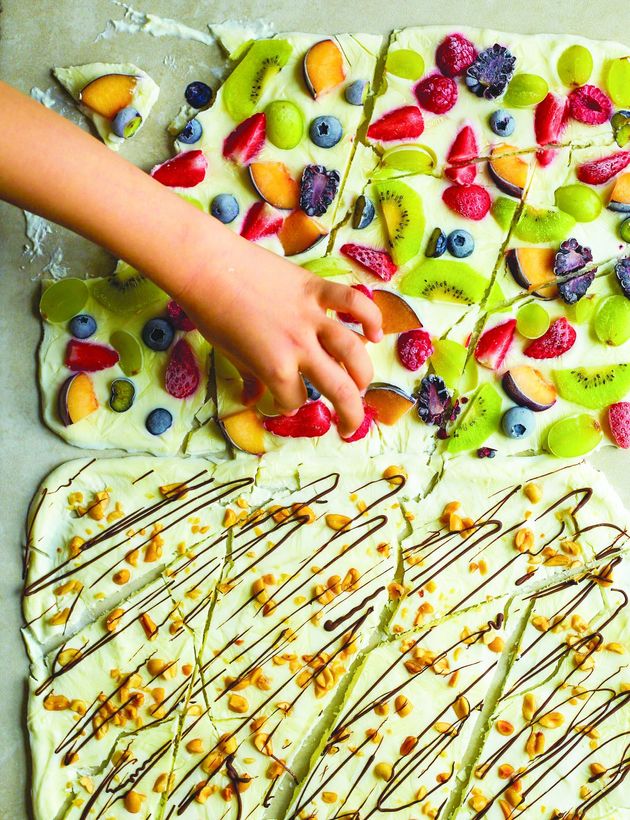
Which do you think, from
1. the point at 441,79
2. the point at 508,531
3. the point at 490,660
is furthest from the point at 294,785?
the point at 441,79

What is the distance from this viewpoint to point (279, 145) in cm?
180

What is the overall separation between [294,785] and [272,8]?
182 centimetres

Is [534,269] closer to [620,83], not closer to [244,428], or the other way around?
[620,83]

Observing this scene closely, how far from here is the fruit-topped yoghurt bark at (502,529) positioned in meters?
1.82

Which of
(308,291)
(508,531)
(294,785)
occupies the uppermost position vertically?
(308,291)

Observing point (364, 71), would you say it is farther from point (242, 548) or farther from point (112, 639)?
point (112, 639)

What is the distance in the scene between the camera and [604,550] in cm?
184

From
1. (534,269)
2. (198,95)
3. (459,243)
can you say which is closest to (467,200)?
(459,243)

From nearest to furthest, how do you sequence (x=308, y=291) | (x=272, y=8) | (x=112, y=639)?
(x=308, y=291)
(x=112, y=639)
(x=272, y=8)

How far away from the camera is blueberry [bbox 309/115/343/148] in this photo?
70.7 inches

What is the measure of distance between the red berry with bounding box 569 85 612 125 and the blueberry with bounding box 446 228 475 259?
390 mm

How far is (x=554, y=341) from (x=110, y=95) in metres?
1.18

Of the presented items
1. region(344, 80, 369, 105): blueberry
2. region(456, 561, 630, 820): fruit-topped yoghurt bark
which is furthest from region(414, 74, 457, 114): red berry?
region(456, 561, 630, 820): fruit-topped yoghurt bark

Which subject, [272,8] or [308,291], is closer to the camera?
[308,291]
